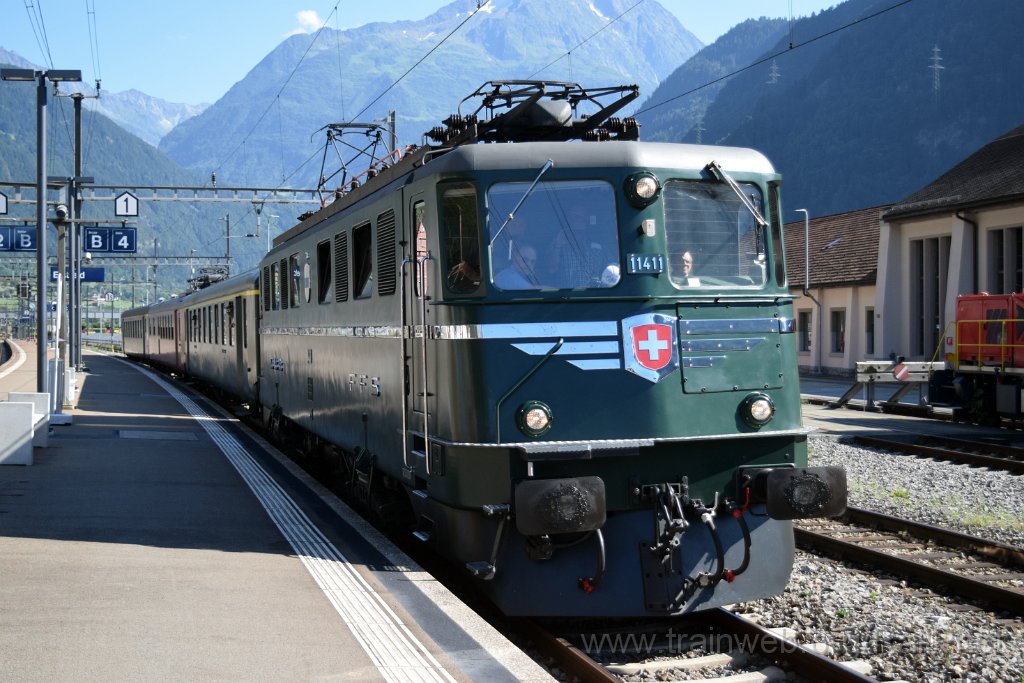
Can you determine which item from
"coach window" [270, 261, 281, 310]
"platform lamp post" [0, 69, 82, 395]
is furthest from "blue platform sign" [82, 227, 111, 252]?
"coach window" [270, 261, 281, 310]

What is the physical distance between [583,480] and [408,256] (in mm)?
2272

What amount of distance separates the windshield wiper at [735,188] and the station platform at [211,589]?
3159 millimetres

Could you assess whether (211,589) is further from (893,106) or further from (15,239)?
(893,106)

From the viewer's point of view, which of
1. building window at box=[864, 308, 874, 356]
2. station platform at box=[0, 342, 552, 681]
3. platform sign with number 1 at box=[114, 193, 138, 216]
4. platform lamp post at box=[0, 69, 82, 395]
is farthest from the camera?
building window at box=[864, 308, 874, 356]

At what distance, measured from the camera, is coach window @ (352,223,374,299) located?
9617mm

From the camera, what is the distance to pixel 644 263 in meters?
7.38

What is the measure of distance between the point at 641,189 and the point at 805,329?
1424 inches

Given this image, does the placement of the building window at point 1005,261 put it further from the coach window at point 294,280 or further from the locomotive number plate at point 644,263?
the locomotive number plate at point 644,263

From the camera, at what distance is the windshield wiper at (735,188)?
7.71 m

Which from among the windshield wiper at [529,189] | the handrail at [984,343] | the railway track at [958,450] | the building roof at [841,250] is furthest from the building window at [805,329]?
the windshield wiper at [529,189]

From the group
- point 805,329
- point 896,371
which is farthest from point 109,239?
point 805,329

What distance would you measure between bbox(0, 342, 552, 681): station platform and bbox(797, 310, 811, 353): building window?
30955mm

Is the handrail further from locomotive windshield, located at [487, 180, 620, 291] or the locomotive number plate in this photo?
locomotive windshield, located at [487, 180, 620, 291]

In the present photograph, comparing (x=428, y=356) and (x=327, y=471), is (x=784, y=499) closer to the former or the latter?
(x=428, y=356)
